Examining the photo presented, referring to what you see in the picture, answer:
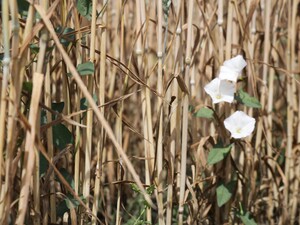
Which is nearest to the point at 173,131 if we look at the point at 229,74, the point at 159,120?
the point at 159,120

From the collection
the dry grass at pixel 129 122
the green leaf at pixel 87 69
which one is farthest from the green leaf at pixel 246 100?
the green leaf at pixel 87 69

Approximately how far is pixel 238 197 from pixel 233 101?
30 cm

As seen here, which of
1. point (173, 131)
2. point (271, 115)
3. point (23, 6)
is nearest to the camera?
point (23, 6)

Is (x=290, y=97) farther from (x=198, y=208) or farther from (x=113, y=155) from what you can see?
(x=113, y=155)

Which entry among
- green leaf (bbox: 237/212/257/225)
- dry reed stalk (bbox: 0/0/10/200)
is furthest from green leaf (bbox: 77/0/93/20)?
green leaf (bbox: 237/212/257/225)

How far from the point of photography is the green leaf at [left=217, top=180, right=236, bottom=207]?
1293mm

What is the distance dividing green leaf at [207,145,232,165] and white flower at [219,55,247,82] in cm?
16

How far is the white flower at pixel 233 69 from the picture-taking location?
1200mm

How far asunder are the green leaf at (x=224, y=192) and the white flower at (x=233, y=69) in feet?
0.87

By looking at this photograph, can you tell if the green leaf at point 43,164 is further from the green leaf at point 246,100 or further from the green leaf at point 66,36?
the green leaf at point 246,100

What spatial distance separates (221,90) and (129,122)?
22 cm

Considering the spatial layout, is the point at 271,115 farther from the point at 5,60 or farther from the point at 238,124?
the point at 5,60

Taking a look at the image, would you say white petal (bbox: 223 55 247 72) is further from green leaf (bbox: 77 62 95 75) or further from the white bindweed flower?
green leaf (bbox: 77 62 95 75)

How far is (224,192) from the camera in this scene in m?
1.31
